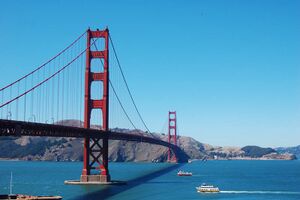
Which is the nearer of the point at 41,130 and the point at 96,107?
the point at 41,130

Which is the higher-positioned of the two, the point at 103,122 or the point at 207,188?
the point at 103,122

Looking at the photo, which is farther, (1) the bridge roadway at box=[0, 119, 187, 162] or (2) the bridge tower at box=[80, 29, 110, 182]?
(2) the bridge tower at box=[80, 29, 110, 182]

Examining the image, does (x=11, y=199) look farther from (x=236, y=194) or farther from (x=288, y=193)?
(x=288, y=193)

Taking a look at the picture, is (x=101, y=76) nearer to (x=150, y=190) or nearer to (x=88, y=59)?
(x=88, y=59)

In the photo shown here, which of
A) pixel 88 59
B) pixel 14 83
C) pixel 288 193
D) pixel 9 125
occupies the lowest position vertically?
pixel 288 193

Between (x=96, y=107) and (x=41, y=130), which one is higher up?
(x=96, y=107)

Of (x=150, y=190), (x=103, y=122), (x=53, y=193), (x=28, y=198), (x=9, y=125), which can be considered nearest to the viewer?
(x=9, y=125)

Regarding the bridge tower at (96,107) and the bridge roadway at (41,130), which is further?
the bridge tower at (96,107)

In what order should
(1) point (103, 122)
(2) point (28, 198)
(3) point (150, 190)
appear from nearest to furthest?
(2) point (28, 198) < (3) point (150, 190) < (1) point (103, 122)

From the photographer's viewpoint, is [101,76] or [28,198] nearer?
[28,198]

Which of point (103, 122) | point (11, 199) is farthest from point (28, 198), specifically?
point (103, 122)
